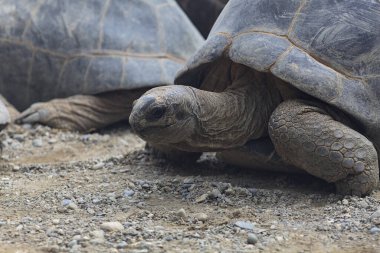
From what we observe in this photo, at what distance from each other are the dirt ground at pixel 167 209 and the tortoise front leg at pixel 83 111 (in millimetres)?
1066

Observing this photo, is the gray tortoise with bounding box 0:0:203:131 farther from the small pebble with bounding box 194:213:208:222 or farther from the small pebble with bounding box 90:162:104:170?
the small pebble with bounding box 194:213:208:222

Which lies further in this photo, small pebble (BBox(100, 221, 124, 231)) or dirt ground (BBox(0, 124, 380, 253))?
small pebble (BBox(100, 221, 124, 231))

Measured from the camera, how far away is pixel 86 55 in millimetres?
7648

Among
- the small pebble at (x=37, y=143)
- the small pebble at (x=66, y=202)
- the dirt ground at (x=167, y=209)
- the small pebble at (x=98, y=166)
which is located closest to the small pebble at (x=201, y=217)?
the dirt ground at (x=167, y=209)

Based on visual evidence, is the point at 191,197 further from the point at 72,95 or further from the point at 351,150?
the point at 72,95

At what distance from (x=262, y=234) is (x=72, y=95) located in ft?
14.0

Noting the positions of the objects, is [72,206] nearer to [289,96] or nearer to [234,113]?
[234,113]

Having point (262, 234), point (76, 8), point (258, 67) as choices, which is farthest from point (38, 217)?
point (76, 8)

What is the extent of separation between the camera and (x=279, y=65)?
15.3ft

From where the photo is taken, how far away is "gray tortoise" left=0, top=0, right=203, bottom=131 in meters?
7.53

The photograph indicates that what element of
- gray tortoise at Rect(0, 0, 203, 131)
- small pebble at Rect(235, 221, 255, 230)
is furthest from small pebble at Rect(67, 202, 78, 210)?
gray tortoise at Rect(0, 0, 203, 131)

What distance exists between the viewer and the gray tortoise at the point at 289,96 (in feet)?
14.6

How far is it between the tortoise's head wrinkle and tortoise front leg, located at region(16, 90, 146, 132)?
2940 millimetres

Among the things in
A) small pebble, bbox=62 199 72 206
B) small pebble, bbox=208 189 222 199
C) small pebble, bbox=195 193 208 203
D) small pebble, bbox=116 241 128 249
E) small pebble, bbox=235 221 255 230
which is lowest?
small pebble, bbox=62 199 72 206
